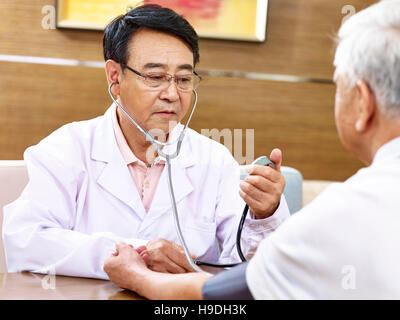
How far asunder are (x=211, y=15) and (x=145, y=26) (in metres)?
1.64

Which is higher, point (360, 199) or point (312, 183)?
point (360, 199)

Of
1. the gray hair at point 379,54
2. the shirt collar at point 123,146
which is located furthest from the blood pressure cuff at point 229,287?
the shirt collar at point 123,146

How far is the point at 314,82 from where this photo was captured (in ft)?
11.3

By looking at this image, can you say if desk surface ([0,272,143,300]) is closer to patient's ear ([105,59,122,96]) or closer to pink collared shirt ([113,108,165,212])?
pink collared shirt ([113,108,165,212])

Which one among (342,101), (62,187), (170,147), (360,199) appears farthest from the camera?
(170,147)

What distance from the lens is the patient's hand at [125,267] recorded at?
44.1 inches

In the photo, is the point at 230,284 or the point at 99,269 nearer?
the point at 230,284

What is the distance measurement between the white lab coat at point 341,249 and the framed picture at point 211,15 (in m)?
2.58

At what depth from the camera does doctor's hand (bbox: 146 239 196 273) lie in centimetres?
124

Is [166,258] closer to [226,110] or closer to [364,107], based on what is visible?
[364,107]

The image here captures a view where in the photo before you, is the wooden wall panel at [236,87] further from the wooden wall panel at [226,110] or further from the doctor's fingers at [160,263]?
the doctor's fingers at [160,263]
